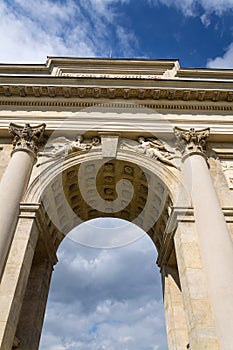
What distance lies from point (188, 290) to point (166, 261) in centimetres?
444

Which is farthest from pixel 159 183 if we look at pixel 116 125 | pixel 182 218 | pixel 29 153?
pixel 29 153

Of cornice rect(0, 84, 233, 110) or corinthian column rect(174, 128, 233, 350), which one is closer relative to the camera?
corinthian column rect(174, 128, 233, 350)

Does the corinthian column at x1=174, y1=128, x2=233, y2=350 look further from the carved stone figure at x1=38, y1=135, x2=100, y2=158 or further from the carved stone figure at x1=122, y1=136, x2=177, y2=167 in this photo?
the carved stone figure at x1=38, y1=135, x2=100, y2=158

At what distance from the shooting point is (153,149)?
14000mm

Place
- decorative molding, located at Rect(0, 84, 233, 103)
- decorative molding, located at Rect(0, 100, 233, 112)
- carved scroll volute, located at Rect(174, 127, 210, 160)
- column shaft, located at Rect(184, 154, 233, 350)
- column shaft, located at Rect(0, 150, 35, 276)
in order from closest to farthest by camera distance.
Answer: column shaft, located at Rect(184, 154, 233, 350), column shaft, located at Rect(0, 150, 35, 276), carved scroll volute, located at Rect(174, 127, 210, 160), decorative molding, located at Rect(0, 84, 233, 103), decorative molding, located at Rect(0, 100, 233, 112)

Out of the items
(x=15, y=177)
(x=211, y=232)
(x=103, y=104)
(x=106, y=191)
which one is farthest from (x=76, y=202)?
(x=211, y=232)

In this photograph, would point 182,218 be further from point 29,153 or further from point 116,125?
point 29,153

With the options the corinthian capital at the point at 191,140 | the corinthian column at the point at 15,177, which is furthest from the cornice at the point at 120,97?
the corinthian column at the point at 15,177

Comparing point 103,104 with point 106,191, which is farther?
point 106,191

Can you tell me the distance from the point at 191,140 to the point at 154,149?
1780 mm

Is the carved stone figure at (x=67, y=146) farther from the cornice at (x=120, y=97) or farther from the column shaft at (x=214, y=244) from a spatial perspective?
the column shaft at (x=214, y=244)

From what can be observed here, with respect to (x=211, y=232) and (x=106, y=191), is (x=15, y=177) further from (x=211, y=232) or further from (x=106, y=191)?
(x=211, y=232)

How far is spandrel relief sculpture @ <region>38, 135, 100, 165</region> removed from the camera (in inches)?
545

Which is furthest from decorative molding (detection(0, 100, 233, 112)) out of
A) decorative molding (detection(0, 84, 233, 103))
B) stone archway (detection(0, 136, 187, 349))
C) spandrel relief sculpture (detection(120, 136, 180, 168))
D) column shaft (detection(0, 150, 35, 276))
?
column shaft (detection(0, 150, 35, 276))
